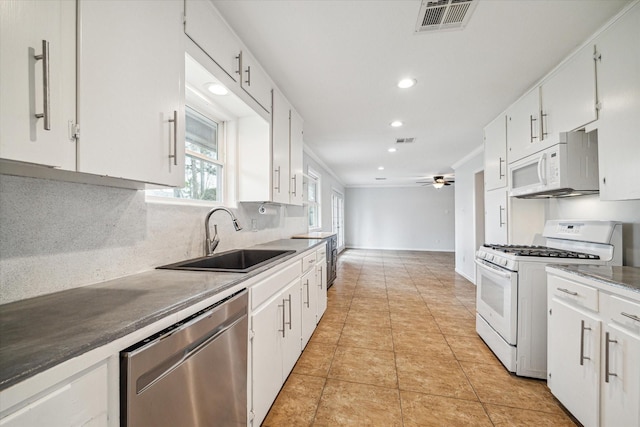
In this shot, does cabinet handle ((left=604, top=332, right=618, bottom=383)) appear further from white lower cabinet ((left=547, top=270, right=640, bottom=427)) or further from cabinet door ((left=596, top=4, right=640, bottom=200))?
cabinet door ((left=596, top=4, right=640, bottom=200))

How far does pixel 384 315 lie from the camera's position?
3355mm

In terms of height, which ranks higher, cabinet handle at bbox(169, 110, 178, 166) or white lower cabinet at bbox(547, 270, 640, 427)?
cabinet handle at bbox(169, 110, 178, 166)

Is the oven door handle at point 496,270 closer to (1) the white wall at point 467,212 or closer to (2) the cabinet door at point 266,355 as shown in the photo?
(2) the cabinet door at point 266,355

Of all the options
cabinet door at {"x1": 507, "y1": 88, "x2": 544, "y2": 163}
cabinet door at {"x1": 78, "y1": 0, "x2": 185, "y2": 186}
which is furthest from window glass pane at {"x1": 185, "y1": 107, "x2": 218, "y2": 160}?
cabinet door at {"x1": 507, "y1": 88, "x2": 544, "y2": 163}

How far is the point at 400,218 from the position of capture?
1016 centimetres

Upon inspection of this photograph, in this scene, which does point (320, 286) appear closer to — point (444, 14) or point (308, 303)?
point (308, 303)

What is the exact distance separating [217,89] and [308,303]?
75.5 inches

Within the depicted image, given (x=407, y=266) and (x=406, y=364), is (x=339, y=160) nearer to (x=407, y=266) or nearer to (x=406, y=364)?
(x=407, y=266)

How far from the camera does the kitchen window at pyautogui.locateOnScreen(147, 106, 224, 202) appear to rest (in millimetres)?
1917

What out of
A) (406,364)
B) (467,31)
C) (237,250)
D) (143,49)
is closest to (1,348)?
(143,49)

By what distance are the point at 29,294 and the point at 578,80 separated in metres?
3.37

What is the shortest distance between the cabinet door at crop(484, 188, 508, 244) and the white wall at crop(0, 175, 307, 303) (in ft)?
10.7

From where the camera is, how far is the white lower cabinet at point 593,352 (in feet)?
4.00

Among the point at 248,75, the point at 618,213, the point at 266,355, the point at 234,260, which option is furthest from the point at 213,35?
the point at 618,213
